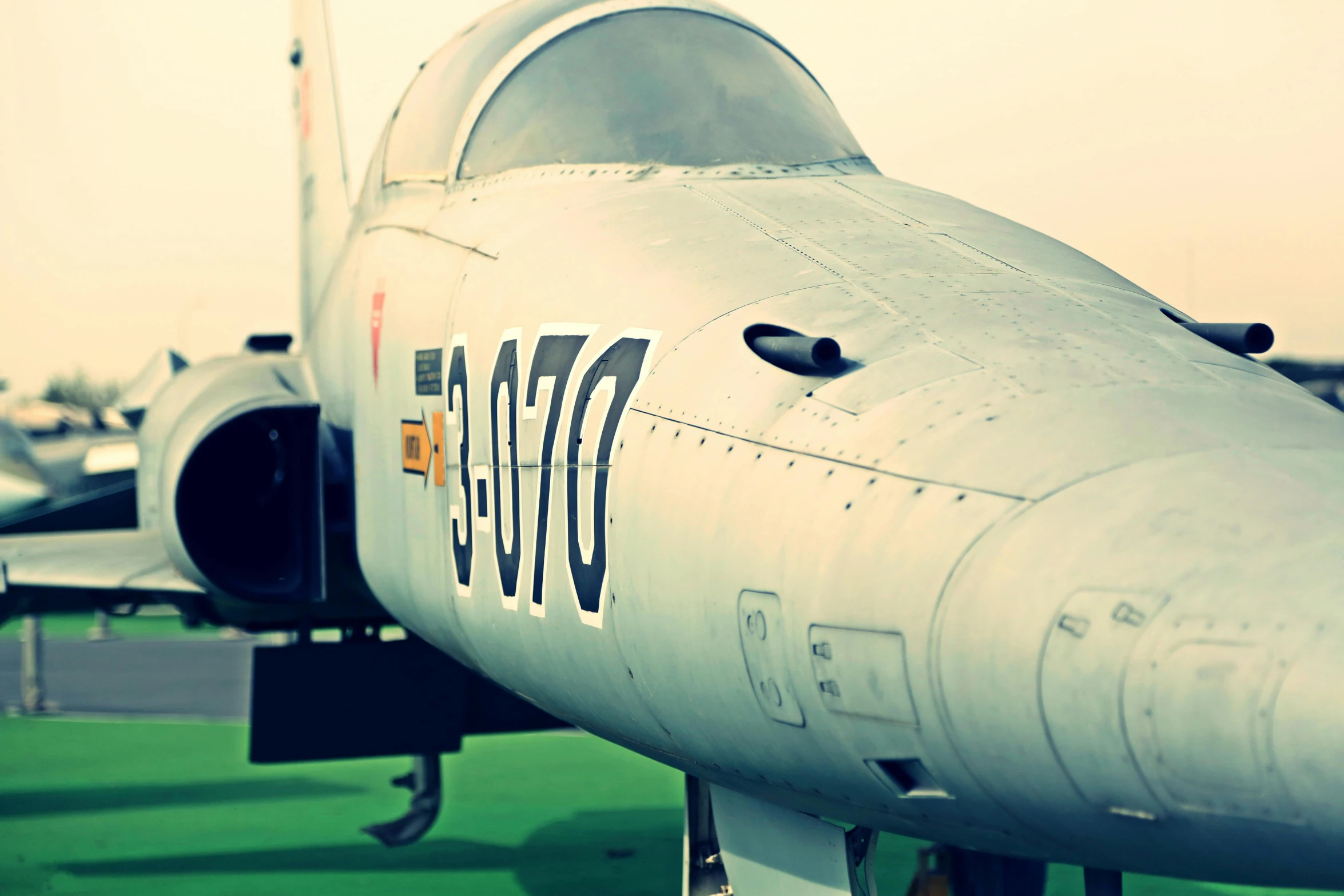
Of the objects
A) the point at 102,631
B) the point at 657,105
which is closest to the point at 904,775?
the point at 657,105

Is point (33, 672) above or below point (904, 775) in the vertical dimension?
below

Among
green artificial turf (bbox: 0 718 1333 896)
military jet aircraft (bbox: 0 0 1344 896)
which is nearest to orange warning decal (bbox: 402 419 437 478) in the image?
military jet aircraft (bbox: 0 0 1344 896)

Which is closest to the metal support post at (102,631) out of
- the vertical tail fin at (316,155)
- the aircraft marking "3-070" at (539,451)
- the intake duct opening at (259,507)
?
the vertical tail fin at (316,155)

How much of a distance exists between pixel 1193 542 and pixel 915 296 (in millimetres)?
1089

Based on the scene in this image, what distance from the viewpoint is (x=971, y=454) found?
2.29m

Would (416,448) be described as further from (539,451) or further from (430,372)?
(539,451)

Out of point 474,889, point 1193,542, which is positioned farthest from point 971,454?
point 474,889

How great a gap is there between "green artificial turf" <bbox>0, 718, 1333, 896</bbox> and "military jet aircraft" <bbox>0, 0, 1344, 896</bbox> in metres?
3.28

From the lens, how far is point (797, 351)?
2725mm

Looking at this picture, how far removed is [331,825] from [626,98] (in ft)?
21.5

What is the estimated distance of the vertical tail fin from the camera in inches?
331

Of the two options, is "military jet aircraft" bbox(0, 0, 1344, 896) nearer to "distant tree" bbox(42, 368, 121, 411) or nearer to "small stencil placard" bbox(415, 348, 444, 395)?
"small stencil placard" bbox(415, 348, 444, 395)

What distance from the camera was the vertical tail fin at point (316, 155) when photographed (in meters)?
8.41

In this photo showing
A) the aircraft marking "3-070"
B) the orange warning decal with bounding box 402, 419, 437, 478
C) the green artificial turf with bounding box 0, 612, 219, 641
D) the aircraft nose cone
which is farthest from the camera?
the green artificial turf with bounding box 0, 612, 219, 641
